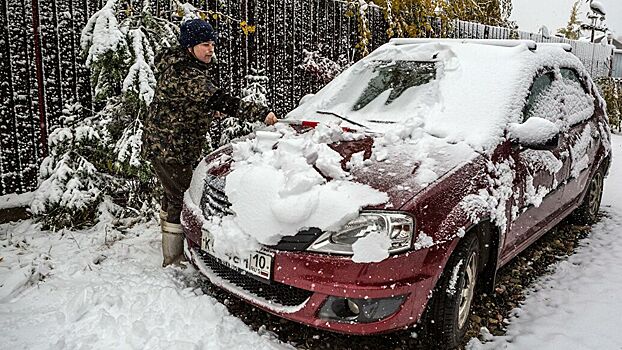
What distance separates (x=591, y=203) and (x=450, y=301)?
10.9 feet

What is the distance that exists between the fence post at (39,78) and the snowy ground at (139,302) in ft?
2.37

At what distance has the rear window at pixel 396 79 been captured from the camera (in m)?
3.83

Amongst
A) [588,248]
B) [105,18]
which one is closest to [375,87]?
[105,18]

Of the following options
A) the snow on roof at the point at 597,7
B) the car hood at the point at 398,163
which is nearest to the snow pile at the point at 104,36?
the car hood at the point at 398,163

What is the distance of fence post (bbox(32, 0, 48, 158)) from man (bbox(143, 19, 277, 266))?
144cm

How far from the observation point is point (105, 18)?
411cm

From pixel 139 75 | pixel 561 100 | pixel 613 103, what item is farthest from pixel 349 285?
pixel 613 103

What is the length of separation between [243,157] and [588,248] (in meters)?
3.37

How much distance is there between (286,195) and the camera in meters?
2.66

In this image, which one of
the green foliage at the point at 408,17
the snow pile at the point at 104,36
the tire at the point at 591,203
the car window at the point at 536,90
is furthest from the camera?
the green foliage at the point at 408,17

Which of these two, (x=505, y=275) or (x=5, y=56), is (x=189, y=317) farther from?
(x=5, y=56)

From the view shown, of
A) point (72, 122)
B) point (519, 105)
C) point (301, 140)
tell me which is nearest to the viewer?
point (301, 140)

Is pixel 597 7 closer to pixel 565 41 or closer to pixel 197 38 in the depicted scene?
pixel 565 41

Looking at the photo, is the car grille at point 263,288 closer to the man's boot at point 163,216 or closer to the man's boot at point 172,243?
the man's boot at point 172,243
